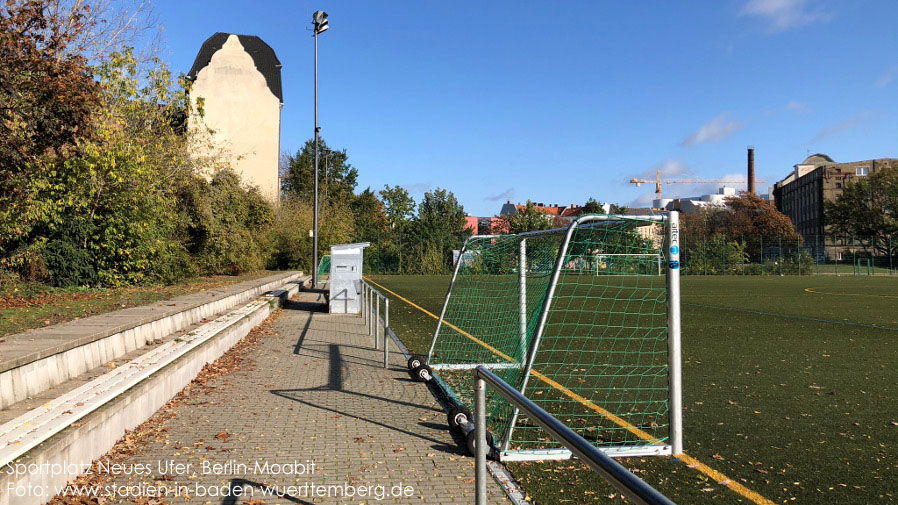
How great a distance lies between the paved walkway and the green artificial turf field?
80 centimetres

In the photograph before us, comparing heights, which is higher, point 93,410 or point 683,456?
point 93,410

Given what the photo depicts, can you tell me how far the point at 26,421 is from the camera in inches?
160

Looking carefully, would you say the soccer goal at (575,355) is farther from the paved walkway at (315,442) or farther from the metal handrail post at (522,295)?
the paved walkway at (315,442)

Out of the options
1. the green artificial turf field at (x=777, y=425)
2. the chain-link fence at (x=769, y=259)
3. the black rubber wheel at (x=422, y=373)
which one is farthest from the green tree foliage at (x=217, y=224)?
the chain-link fence at (x=769, y=259)

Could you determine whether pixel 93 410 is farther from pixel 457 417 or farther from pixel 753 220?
pixel 753 220

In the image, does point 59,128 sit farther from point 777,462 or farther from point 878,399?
point 878,399

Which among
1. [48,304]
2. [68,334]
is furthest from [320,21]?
[68,334]

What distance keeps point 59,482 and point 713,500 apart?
3.91m

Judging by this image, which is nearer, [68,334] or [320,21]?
[68,334]

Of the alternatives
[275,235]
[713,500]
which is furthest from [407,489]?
[275,235]

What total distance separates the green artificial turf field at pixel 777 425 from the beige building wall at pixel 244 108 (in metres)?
32.8

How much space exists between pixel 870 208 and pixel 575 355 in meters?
71.3

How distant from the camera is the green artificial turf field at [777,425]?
408 centimetres

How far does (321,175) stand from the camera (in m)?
73.2
